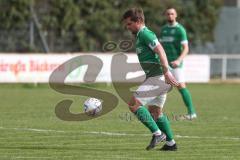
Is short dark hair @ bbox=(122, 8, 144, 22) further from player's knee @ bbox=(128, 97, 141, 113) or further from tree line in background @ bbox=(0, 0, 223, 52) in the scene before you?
tree line in background @ bbox=(0, 0, 223, 52)

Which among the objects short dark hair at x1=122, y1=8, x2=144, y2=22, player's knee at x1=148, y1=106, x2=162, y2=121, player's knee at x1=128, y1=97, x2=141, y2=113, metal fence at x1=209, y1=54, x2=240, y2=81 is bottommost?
metal fence at x1=209, y1=54, x2=240, y2=81

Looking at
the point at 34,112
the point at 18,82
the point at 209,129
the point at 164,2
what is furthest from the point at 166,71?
the point at 164,2

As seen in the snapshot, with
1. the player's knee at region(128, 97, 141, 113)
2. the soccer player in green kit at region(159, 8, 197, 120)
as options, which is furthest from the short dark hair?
the soccer player in green kit at region(159, 8, 197, 120)

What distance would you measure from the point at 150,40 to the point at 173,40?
6145mm

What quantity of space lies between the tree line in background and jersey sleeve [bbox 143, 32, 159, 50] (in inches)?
1029

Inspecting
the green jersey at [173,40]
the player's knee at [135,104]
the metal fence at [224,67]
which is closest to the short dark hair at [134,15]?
the player's knee at [135,104]

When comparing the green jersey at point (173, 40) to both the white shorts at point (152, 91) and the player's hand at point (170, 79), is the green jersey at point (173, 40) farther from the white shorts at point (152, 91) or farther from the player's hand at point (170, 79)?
the player's hand at point (170, 79)

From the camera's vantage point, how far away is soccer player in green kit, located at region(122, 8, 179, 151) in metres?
11.1

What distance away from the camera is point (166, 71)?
433 inches

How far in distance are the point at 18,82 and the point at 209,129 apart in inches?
667

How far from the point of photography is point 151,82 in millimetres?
11531

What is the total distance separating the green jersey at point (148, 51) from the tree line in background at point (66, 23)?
25799 mm

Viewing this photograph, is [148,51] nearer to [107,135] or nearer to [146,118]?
[146,118]

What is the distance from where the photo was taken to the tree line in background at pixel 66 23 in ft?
122
